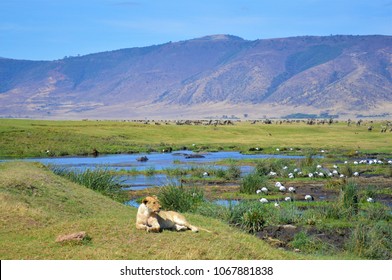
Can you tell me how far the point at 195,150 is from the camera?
59250 mm

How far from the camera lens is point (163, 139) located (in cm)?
7025

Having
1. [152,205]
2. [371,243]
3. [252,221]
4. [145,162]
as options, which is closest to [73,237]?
[152,205]

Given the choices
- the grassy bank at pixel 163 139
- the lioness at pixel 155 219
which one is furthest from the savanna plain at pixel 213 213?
the grassy bank at pixel 163 139

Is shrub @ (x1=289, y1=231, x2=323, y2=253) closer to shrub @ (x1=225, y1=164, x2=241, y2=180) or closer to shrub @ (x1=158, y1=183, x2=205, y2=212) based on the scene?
shrub @ (x1=158, y1=183, x2=205, y2=212)

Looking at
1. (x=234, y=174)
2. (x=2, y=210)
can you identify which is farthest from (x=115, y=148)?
(x=2, y=210)

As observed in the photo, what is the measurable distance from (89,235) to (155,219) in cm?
139

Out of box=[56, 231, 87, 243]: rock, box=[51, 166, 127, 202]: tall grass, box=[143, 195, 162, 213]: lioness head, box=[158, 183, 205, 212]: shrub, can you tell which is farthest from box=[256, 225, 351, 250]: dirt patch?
box=[51, 166, 127, 202]: tall grass

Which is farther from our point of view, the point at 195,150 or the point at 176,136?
the point at 176,136

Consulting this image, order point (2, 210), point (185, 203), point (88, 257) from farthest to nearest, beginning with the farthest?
point (185, 203), point (2, 210), point (88, 257)

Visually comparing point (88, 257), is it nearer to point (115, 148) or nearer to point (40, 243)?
point (40, 243)

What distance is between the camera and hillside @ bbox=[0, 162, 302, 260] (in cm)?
Result: 1292

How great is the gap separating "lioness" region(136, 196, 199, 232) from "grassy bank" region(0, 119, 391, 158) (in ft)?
121
